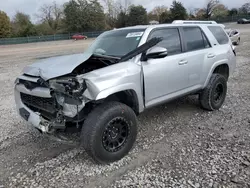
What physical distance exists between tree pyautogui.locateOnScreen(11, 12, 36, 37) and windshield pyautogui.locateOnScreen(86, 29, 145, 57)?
2372 inches

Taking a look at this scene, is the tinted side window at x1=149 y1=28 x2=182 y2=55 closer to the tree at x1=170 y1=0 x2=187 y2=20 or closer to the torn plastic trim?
the torn plastic trim

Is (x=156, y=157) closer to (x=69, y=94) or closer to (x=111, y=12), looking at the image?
(x=69, y=94)

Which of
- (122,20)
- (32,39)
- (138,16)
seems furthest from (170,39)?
(122,20)

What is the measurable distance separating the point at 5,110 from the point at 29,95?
2812 millimetres

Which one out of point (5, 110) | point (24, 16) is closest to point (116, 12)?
point (24, 16)

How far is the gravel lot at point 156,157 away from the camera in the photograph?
3.03 m

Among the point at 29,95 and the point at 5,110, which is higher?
the point at 29,95

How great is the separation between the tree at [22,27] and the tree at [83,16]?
8766 millimetres

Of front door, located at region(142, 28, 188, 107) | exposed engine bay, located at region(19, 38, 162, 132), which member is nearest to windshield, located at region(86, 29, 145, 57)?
front door, located at region(142, 28, 188, 107)

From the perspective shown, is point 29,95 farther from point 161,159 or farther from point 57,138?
point 161,159

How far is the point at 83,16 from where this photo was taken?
2426 inches

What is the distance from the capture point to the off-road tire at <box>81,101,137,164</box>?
309 cm

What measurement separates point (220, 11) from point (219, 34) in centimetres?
8826

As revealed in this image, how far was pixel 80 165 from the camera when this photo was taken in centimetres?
341
